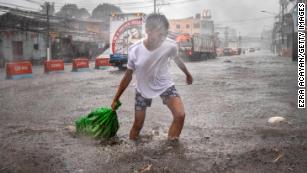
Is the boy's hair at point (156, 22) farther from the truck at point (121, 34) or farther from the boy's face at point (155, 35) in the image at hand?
the truck at point (121, 34)

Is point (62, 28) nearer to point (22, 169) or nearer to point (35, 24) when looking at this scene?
point (35, 24)

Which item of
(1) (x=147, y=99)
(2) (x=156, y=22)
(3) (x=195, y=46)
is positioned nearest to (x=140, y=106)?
(1) (x=147, y=99)

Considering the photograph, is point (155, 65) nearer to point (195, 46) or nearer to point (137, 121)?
point (137, 121)

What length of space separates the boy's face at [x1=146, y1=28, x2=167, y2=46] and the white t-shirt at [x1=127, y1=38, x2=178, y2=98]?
0.08 meters

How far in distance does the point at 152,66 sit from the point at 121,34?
19113 millimetres

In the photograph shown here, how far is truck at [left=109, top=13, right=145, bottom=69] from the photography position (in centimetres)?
2292

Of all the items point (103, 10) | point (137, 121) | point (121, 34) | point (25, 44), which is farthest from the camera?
point (103, 10)

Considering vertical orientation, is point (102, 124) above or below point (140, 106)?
below

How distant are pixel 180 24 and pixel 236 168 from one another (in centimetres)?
9870

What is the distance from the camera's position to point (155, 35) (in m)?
4.54

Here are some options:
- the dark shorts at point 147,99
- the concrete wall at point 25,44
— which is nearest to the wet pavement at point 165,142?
the dark shorts at point 147,99

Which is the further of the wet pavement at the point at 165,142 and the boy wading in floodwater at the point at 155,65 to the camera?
the boy wading in floodwater at the point at 155,65

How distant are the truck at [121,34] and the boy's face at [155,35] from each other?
60.1 feet

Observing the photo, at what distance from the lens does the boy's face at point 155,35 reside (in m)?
4.54
